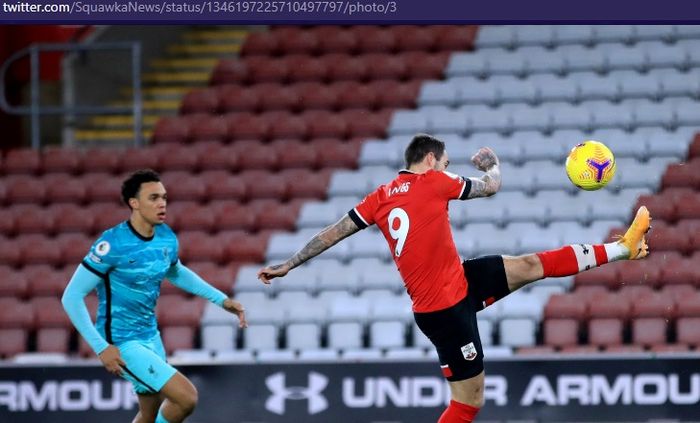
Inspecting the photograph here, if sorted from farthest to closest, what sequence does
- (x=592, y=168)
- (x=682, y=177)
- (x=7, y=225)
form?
(x=7, y=225) → (x=682, y=177) → (x=592, y=168)

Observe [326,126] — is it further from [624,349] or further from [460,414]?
[460,414]

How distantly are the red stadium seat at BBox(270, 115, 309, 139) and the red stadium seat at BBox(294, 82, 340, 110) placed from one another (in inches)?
11.7

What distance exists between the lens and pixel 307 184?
44.8 ft

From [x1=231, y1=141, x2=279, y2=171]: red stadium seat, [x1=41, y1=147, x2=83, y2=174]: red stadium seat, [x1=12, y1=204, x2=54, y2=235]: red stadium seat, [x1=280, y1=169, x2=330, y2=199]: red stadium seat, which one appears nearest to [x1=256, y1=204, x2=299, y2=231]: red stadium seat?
[x1=280, y1=169, x2=330, y2=199]: red stadium seat

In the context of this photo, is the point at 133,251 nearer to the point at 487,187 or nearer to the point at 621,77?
the point at 487,187

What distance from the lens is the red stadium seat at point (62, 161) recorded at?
578 inches

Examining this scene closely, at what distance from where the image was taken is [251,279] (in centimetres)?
1278

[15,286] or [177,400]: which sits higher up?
[15,286]

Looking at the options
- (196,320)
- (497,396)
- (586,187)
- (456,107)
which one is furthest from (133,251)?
(456,107)

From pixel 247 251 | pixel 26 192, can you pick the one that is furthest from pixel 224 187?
pixel 26 192

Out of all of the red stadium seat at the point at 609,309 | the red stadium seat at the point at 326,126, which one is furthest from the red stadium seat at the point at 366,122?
the red stadium seat at the point at 609,309

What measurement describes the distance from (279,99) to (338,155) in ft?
4.05

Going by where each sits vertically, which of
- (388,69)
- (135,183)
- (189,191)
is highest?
(388,69)

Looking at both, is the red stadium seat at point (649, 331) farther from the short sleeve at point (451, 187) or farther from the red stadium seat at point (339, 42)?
the red stadium seat at point (339, 42)
